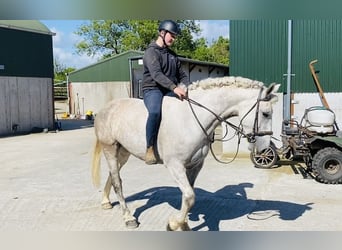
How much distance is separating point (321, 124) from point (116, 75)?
1800 centimetres

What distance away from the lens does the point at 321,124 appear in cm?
673

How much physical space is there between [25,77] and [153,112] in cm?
1328

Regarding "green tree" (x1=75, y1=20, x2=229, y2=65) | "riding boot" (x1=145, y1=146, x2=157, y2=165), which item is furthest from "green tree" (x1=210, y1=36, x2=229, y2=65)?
"riding boot" (x1=145, y1=146, x2=157, y2=165)

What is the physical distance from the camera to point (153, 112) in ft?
12.2

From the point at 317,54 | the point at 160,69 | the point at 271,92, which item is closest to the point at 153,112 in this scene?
the point at 160,69

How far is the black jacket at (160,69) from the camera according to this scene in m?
3.73

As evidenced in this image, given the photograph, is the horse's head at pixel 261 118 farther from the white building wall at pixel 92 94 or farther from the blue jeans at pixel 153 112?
the white building wall at pixel 92 94

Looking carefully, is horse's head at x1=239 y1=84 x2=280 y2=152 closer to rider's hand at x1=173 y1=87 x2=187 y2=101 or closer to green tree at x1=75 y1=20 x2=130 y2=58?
rider's hand at x1=173 y1=87 x2=187 y2=101

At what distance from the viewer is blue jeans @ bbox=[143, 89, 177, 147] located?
374 centimetres

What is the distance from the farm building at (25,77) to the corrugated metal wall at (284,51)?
30.6 ft

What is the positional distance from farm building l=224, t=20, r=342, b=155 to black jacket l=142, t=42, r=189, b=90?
4779 millimetres

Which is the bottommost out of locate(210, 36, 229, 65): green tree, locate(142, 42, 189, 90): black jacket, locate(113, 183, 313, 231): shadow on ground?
locate(113, 183, 313, 231): shadow on ground
